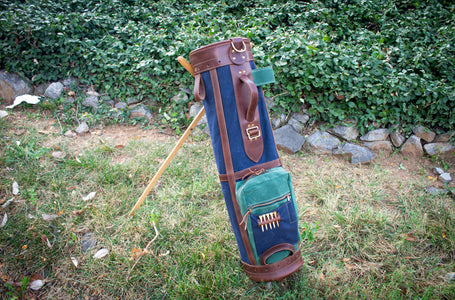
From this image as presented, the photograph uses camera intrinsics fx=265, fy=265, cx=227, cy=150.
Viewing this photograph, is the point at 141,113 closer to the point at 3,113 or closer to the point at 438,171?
the point at 3,113

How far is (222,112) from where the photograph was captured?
1509 mm

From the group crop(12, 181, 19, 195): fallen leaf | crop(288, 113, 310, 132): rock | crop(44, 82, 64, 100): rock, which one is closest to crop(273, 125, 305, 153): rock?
crop(288, 113, 310, 132): rock

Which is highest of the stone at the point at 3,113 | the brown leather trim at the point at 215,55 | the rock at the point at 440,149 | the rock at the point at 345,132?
the brown leather trim at the point at 215,55

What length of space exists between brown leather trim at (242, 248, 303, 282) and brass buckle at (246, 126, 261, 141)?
0.75 m

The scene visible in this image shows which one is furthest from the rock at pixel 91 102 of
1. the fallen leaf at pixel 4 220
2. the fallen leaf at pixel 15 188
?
the fallen leaf at pixel 4 220

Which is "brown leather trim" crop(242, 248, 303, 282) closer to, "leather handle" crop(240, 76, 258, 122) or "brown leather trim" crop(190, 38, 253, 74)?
"leather handle" crop(240, 76, 258, 122)

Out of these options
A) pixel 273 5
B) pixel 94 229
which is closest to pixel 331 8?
pixel 273 5

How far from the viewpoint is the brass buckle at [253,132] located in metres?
1.52

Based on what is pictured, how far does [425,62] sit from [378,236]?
223 centimetres

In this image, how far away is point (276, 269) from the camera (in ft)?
5.14

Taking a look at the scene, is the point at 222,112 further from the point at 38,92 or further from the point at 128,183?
the point at 38,92

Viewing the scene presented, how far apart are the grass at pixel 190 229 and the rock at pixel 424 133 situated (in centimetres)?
43

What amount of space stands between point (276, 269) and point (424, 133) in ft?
8.27

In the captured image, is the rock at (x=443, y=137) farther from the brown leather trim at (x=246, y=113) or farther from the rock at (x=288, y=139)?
the brown leather trim at (x=246, y=113)
